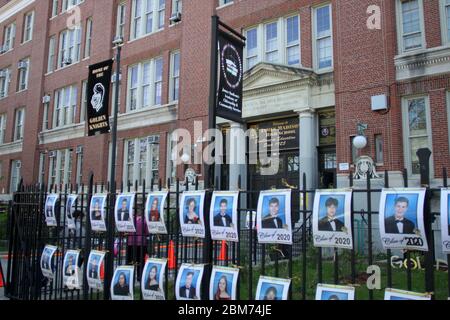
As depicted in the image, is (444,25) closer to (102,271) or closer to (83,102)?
(102,271)

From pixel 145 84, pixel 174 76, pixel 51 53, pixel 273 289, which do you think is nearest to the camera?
pixel 273 289

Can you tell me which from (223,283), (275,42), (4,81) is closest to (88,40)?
(4,81)

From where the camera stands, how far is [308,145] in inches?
638

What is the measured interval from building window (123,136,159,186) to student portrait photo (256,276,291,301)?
58.5 ft

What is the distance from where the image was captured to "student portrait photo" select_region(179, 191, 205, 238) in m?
5.11

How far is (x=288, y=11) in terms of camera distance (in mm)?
17594

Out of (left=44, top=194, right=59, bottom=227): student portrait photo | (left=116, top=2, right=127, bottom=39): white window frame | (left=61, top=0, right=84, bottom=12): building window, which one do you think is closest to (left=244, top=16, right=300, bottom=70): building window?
(left=116, top=2, right=127, bottom=39): white window frame

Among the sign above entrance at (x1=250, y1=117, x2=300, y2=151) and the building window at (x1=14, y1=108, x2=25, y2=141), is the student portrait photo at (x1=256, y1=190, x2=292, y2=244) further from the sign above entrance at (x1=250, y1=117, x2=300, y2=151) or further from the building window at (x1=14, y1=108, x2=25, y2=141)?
the building window at (x1=14, y1=108, x2=25, y2=141)

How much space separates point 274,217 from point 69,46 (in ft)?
94.1

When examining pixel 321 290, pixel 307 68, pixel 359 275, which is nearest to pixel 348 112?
pixel 307 68

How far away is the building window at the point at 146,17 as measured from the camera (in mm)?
23539

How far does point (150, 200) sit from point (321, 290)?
8.63 ft

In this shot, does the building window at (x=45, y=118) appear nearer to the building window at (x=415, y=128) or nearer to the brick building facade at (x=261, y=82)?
the brick building facade at (x=261, y=82)
